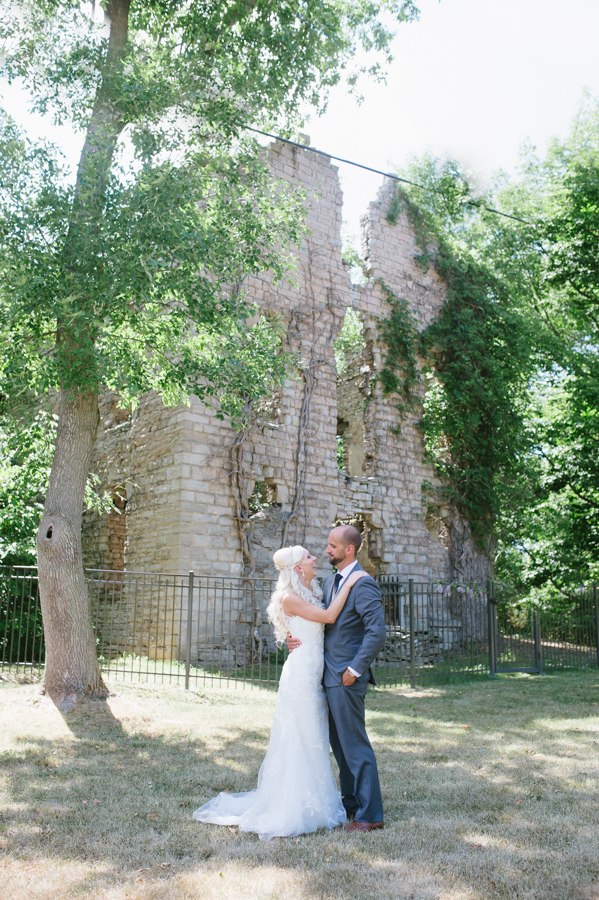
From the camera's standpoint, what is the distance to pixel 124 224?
7.00 m

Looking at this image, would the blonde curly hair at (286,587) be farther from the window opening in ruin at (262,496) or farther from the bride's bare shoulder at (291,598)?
the window opening in ruin at (262,496)

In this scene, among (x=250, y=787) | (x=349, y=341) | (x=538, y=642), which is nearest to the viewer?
(x=250, y=787)

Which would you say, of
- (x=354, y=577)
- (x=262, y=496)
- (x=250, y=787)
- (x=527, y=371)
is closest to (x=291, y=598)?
(x=354, y=577)

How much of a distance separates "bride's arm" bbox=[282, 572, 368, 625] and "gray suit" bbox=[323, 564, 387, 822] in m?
0.04

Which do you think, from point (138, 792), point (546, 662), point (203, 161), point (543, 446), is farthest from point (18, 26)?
point (543, 446)

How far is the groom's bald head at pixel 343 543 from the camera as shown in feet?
13.1

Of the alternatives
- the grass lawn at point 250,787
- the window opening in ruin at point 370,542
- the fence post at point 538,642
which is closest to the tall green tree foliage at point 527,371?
the window opening in ruin at point 370,542

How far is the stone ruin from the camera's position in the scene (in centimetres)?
1130

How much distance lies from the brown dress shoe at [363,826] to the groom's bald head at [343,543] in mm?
1369

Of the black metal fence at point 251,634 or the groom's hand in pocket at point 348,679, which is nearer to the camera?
the groom's hand in pocket at point 348,679

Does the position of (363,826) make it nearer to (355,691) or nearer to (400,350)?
(355,691)

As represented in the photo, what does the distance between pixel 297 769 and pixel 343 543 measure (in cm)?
125

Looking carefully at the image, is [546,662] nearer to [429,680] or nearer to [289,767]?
[429,680]

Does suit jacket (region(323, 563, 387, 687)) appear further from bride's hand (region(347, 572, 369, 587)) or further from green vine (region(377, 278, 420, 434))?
green vine (region(377, 278, 420, 434))
